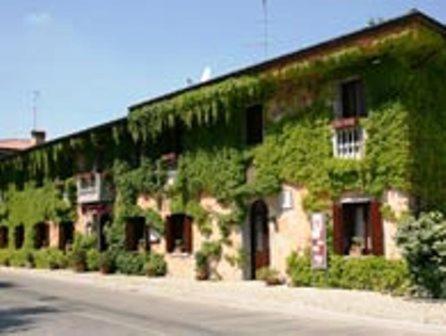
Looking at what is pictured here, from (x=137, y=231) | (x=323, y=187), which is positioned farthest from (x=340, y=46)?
(x=137, y=231)

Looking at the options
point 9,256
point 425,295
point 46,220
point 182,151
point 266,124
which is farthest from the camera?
point 9,256

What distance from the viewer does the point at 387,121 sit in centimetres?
2325

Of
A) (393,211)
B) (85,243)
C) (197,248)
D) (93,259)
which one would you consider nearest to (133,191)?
(93,259)

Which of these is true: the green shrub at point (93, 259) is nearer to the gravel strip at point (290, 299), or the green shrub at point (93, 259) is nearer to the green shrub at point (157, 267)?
the green shrub at point (157, 267)

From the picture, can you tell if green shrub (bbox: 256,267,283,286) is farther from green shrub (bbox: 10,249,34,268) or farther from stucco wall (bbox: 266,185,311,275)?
green shrub (bbox: 10,249,34,268)

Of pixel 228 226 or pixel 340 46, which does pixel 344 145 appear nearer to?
pixel 340 46

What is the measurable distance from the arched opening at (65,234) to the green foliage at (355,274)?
1868 cm

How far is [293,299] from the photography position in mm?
21453

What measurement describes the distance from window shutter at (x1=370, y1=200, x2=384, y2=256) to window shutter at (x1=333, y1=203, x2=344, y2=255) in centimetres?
124

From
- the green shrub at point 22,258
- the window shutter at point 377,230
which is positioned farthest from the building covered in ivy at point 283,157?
the green shrub at point 22,258

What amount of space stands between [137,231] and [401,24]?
16.9m

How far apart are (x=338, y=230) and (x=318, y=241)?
0.86 m

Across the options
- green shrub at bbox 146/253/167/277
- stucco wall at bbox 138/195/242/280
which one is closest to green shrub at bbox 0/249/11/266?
stucco wall at bbox 138/195/242/280

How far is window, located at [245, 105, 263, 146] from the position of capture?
92.9 feet
